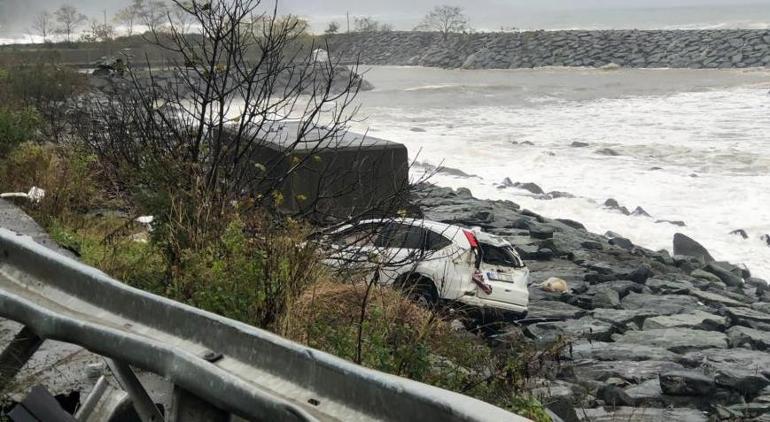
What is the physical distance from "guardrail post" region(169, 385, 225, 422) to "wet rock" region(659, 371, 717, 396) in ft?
23.6

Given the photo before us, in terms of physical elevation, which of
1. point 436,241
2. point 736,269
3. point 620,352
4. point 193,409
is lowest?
point 736,269

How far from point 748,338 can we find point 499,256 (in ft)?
11.1

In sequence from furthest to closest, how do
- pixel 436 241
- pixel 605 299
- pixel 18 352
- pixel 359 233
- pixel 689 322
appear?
pixel 605 299 → pixel 689 322 → pixel 436 241 → pixel 359 233 → pixel 18 352

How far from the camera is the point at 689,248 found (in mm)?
19172

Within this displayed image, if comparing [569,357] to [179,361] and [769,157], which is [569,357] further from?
[769,157]

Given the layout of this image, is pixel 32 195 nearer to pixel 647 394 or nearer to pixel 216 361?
pixel 647 394

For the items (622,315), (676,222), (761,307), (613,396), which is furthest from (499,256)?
(676,222)

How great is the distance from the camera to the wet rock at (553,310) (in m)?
12.8

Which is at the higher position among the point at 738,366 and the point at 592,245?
the point at 738,366

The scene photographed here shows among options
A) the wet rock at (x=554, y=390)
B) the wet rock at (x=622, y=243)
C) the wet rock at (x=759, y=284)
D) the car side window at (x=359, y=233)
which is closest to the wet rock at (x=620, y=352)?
the wet rock at (x=554, y=390)

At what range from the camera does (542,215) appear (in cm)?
2333

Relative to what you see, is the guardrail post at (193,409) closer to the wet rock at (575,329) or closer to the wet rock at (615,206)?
the wet rock at (575,329)

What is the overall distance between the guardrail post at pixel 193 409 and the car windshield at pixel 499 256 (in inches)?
371

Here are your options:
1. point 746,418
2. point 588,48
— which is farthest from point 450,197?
point 588,48
